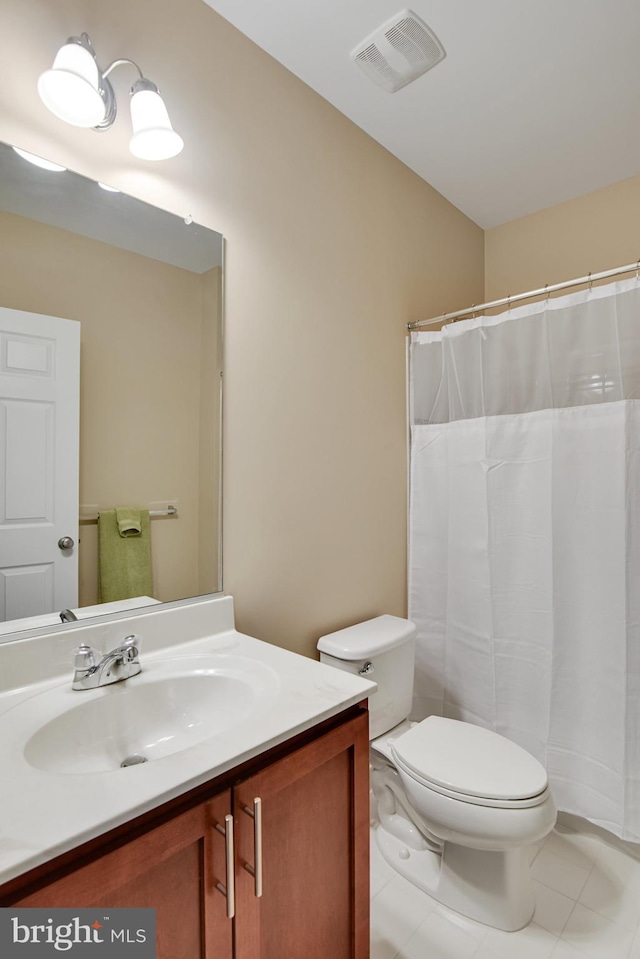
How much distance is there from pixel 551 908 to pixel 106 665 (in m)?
1.45

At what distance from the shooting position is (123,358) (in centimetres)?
126

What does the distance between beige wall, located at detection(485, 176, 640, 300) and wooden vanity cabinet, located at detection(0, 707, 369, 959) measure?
227 cm

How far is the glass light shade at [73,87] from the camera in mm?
1011

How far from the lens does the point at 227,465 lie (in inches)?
57.6

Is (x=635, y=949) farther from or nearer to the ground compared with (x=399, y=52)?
nearer to the ground

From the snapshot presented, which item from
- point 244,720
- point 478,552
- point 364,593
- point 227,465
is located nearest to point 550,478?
point 478,552

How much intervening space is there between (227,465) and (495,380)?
3.50 feet

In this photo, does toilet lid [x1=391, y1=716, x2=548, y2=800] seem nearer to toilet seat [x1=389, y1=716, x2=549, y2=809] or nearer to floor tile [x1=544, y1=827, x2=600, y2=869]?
toilet seat [x1=389, y1=716, x2=549, y2=809]

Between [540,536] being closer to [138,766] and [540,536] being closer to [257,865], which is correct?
[257,865]

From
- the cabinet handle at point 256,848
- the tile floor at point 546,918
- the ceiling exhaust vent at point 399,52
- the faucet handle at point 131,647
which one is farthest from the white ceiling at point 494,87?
the tile floor at point 546,918

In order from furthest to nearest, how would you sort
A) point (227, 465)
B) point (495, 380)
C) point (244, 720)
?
point (495, 380) < point (227, 465) < point (244, 720)

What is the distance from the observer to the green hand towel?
1.22 metres

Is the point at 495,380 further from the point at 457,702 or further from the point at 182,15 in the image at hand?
the point at 182,15

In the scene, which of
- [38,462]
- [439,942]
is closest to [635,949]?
[439,942]
